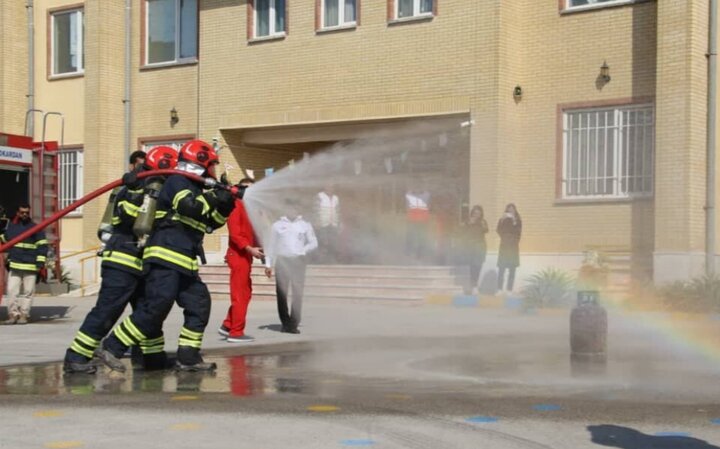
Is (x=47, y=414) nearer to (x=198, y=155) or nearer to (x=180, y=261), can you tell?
(x=180, y=261)

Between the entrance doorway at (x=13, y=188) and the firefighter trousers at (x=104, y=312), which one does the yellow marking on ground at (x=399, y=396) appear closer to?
the firefighter trousers at (x=104, y=312)

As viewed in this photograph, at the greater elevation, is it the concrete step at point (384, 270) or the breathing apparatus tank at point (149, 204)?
the breathing apparatus tank at point (149, 204)

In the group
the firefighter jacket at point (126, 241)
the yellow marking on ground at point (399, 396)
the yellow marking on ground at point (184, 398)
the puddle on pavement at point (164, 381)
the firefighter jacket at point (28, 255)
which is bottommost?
the puddle on pavement at point (164, 381)

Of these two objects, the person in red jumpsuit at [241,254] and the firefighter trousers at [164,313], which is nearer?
the firefighter trousers at [164,313]

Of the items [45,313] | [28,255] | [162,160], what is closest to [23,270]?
[28,255]

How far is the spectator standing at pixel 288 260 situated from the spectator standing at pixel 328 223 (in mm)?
4817

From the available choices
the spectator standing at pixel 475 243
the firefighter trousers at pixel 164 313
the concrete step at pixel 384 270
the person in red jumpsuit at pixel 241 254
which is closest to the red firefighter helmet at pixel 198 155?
the firefighter trousers at pixel 164 313

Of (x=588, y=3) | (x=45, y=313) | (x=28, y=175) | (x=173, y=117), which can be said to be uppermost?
(x=588, y=3)

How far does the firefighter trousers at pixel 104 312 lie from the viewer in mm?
9906

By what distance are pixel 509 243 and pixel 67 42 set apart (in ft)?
44.6

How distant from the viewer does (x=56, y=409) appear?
8.05 m

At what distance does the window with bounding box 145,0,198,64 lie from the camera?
26781mm

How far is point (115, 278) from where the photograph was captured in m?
10.0

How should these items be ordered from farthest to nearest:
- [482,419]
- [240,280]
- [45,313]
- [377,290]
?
[377,290] < [45,313] < [240,280] < [482,419]
